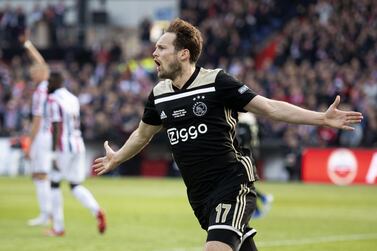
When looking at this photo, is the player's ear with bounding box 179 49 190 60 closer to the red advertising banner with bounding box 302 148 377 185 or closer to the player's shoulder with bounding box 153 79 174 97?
the player's shoulder with bounding box 153 79 174 97

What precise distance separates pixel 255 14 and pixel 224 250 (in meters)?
30.6

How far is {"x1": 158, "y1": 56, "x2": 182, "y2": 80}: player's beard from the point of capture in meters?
8.27

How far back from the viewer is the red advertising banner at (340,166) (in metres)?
28.9

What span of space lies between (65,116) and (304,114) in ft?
28.9

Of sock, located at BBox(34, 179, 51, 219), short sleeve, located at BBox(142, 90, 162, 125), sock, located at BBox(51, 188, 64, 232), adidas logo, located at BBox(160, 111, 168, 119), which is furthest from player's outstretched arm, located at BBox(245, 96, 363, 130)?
sock, located at BBox(34, 179, 51, 219)

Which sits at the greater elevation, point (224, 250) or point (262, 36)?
point (224, 250)

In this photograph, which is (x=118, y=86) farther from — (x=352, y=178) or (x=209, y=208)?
(x=209, y=208)

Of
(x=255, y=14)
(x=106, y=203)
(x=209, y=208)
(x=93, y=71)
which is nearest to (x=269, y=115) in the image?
(x=209, y=208)

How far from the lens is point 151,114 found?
8648 mm

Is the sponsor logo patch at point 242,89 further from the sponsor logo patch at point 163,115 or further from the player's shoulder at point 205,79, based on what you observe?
the sponsor logo patch at point 163,115

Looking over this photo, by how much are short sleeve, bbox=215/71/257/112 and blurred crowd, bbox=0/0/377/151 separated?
21903 mm

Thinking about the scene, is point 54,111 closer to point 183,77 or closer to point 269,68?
point 183,77

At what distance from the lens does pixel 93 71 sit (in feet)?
137

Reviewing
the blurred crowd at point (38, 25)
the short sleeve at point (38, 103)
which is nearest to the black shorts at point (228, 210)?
the short sleeve at point (38, 103)
